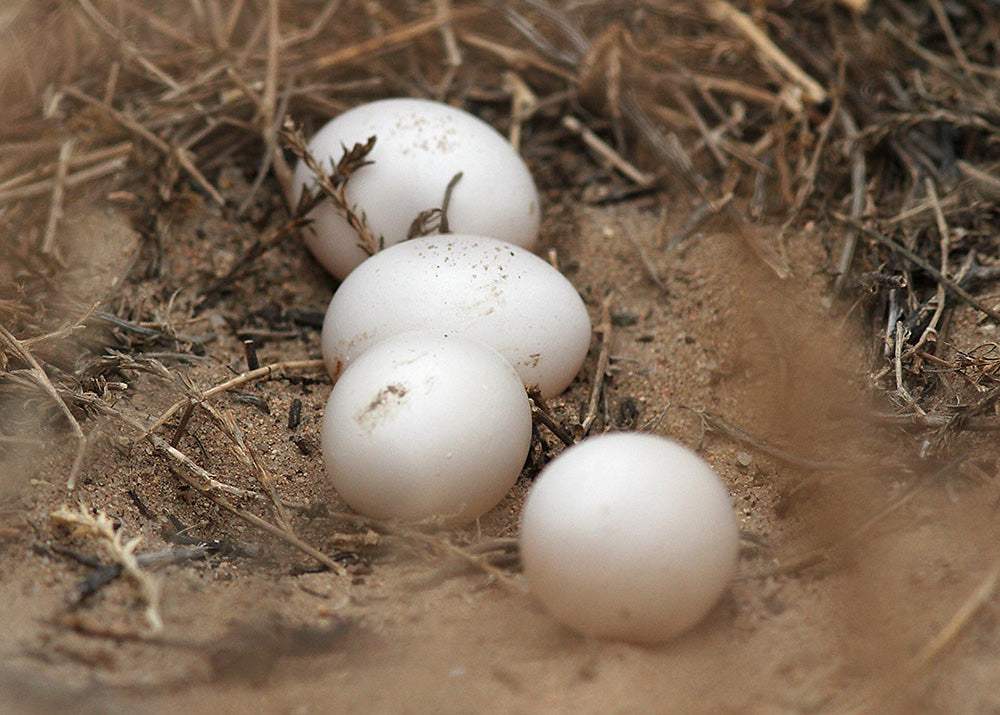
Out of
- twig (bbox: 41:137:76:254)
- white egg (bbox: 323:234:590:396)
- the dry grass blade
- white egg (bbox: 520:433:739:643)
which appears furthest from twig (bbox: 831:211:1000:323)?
twig (bbox: 41:137:76:254)

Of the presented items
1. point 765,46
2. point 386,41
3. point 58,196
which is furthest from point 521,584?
point 765,46

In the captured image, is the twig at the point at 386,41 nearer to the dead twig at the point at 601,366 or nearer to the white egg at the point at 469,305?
the white egg at the point at 469,305

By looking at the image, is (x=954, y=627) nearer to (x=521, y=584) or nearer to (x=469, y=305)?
(x=521, y=584)

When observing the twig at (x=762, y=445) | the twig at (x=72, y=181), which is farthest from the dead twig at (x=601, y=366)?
the twig at (x=72, y=181)

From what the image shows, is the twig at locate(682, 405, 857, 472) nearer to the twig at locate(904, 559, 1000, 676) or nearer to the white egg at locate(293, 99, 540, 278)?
the twig at locate(904, 559, 1000, 676)

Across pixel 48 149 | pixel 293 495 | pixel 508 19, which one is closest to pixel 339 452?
pixel 293 495

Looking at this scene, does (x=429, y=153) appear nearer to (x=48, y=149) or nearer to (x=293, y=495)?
(x=293, y=495)
